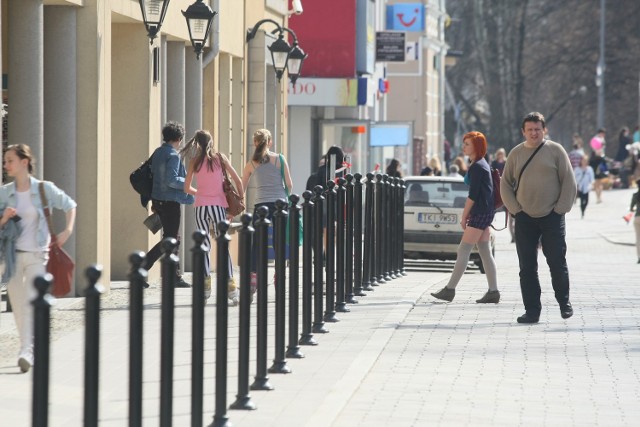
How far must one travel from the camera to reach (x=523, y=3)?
64688 millimetres

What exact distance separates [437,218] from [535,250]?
10.9 m

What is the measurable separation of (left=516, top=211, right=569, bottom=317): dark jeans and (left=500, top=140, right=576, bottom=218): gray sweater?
111mm

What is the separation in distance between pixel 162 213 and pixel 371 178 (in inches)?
93.1

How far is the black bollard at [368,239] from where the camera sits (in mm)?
16500

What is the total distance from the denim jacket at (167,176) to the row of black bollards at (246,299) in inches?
64.5

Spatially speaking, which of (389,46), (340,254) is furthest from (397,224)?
(389,46)

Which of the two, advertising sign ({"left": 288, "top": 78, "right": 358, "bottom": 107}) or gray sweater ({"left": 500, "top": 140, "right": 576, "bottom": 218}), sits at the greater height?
advertising sign ({"left": 288, "top": 78, "right": 358, "bottom": 107})

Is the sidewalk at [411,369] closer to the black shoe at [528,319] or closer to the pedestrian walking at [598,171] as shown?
the black shoe at [528,319]

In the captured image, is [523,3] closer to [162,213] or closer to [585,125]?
[585,125]

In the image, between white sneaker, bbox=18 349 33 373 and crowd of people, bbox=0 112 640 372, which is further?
crowd of people, bbox=0 112 640 372

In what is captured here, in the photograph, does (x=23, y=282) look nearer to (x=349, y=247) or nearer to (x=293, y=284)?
(x=293, y=284)

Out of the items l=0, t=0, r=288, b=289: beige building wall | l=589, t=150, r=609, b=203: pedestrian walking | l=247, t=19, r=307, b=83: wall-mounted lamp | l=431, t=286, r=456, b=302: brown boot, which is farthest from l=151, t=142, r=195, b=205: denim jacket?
l=589, t=150, r=609, b=203: pedestrian walking

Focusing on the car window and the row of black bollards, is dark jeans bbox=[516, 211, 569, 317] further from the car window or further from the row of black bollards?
the car window

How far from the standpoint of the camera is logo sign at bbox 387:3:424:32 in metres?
53.1
